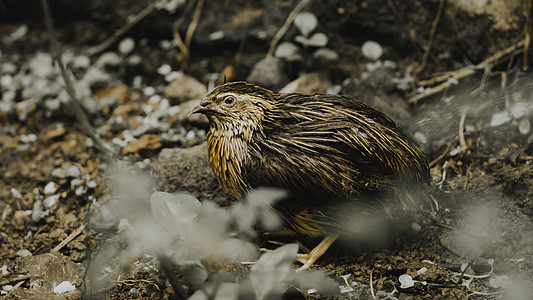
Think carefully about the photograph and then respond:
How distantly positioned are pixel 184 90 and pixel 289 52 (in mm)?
930

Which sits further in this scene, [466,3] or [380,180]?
[466,3]

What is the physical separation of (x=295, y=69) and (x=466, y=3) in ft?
4.61

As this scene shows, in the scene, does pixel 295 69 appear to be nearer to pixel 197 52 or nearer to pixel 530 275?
pixel 197 52

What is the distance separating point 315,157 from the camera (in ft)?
9.32

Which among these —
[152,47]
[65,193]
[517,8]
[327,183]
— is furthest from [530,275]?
[152,47]

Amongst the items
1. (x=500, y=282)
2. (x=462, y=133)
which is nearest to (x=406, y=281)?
(x=500, y=282)

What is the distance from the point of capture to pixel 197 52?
4.82m

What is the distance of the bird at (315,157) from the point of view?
2.83 meters

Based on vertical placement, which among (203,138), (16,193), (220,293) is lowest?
(16,193)

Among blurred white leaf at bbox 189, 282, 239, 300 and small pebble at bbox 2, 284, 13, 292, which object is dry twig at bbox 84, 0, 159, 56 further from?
blurred white leaf at bbox 189, 282, 239, 300

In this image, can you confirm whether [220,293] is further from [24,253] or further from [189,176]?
[24,253]

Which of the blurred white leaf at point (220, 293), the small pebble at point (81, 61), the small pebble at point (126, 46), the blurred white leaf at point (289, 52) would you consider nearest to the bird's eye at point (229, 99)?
the blurred white leaf at point (220, 293)

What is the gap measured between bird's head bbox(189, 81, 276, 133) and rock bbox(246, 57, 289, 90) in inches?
43.0

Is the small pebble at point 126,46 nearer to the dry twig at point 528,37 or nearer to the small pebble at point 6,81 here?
the small pebble at point 6,81
